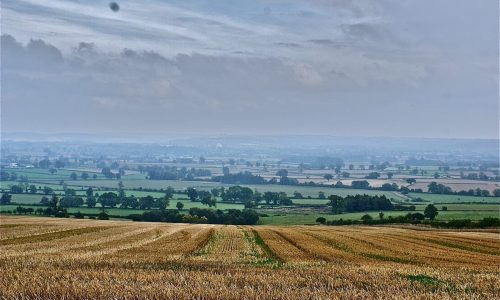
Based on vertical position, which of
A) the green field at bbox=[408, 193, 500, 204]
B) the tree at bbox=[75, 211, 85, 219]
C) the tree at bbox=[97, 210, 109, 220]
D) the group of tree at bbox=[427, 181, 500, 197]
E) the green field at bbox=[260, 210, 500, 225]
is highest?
the group of tree at bbox=[427, 181, 500, 197]

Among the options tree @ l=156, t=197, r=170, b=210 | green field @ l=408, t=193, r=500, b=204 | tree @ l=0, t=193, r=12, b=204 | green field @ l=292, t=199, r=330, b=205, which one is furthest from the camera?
green field @ l=292, t=199, r=330, b=205

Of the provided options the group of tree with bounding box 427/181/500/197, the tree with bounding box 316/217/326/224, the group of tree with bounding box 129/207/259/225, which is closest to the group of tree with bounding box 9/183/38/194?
the group of tree with bounding box 129/207/259/225

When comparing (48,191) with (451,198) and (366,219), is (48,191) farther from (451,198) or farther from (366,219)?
(451,198)

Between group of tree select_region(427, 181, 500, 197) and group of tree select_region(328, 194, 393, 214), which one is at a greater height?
group of tree select_region(427, 181, 500, 197)

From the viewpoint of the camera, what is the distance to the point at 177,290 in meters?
12.5

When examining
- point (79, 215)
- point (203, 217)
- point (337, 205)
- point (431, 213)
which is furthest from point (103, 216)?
point (431, 213)

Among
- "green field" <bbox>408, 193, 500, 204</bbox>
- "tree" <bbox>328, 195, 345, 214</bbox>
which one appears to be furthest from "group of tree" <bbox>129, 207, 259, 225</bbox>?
"green field" <bbox>408, 193, 500, 204</bbox>

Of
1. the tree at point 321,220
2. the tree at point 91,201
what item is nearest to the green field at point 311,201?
the tree at point 321,220

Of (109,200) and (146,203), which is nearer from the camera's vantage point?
(146,203)

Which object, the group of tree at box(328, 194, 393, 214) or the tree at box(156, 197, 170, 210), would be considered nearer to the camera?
the tree at box(156, 197, 170, 210)

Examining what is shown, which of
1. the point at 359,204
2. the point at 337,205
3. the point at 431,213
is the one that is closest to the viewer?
the point at 431,213

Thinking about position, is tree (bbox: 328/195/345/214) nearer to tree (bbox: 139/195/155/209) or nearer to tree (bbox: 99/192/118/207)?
tree (bbox: 139/195/155/209)

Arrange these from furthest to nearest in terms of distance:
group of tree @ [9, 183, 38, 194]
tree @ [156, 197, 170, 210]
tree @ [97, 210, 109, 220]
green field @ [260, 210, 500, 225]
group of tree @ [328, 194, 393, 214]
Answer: group of tree @ [9, 183, 38, 194]
group of tree @ [328, 194, 393, 214]
tree @ [156, 197, 170, 210]
tree @ [97, 210, 109, 220]
green field @ [260, 210, 500, 225]

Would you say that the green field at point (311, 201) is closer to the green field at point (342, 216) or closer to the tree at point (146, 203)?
the green field at point (342, 216)
